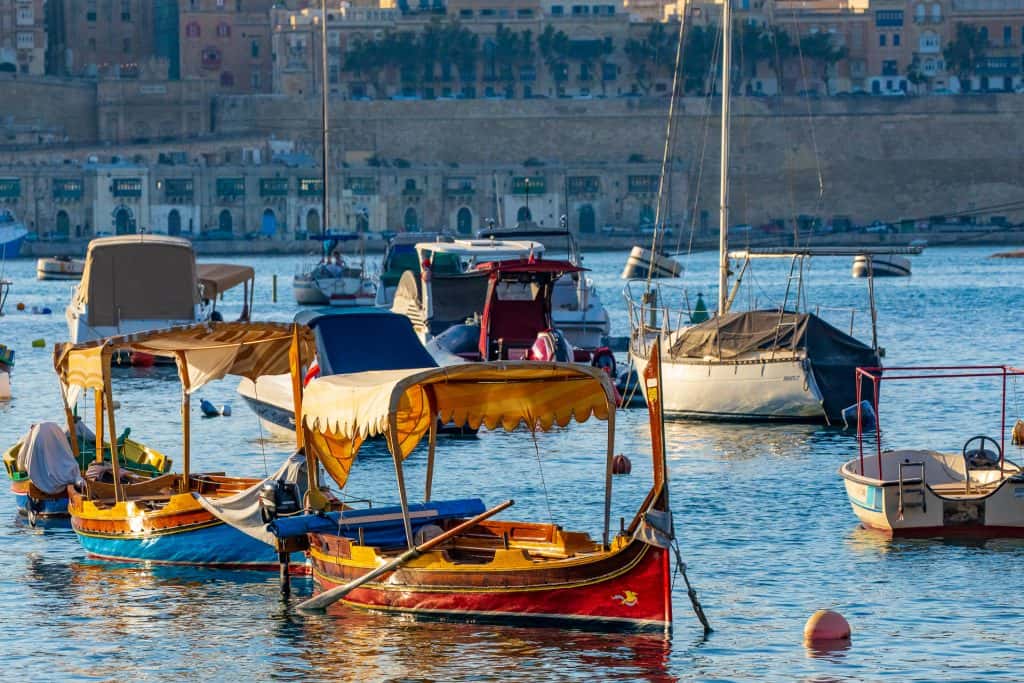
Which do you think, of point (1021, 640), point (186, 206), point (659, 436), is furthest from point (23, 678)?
point (186, 206)

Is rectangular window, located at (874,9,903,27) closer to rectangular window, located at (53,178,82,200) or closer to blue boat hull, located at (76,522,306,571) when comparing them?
rectangular window, located at (53,178,82,200)

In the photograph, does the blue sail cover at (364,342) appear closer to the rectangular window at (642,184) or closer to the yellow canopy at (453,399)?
the yellow canopy at (453,399)

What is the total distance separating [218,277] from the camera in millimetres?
43094

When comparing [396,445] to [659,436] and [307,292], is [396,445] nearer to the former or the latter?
[659,436]

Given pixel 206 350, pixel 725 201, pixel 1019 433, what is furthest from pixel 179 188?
pixel 206 350

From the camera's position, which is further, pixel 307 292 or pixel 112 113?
pixel 112 113

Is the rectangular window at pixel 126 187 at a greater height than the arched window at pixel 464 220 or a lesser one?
greater

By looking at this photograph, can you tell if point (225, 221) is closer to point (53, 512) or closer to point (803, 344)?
point (803, 344)

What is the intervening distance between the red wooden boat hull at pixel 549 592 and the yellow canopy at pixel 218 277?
25058 millimetres

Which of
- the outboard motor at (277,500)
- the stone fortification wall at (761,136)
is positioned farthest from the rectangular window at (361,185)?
the outboard motor at (277,500)

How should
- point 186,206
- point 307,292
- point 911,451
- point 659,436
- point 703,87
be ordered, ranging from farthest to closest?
point 703,87, point 186,206, point 307,292, point 911,451, point 659,436

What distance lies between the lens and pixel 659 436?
16.2 meters

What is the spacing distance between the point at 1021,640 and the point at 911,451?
4.77 m

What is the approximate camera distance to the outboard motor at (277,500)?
18.6 metres
